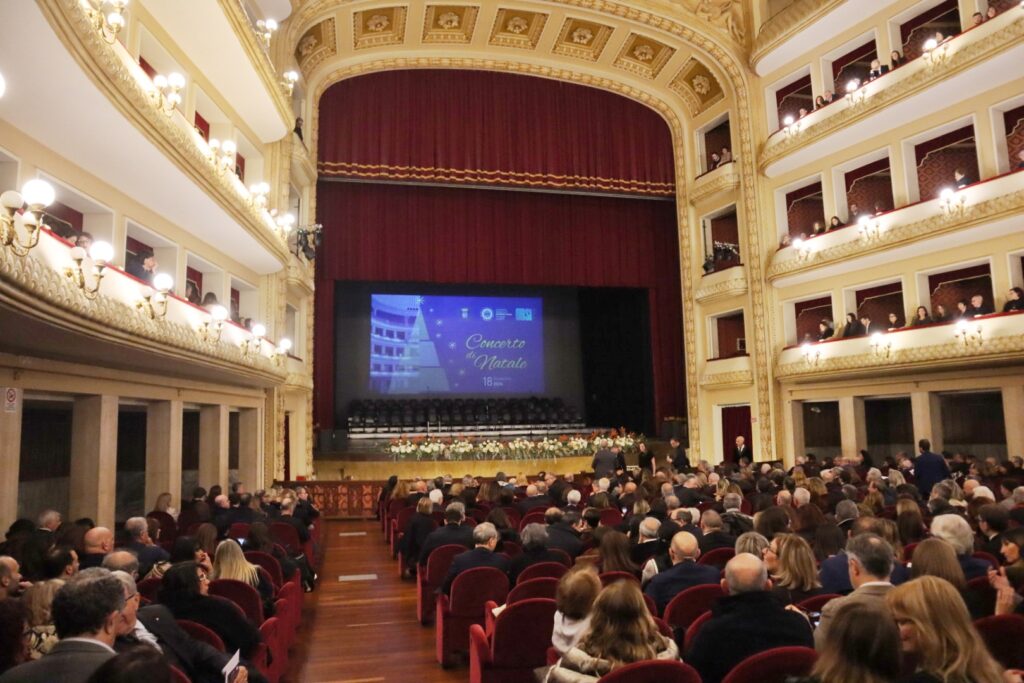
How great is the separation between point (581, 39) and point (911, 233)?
11.0 metres

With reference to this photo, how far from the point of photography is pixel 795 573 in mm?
4211

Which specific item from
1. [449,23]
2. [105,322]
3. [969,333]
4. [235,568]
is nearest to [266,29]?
[449,23]

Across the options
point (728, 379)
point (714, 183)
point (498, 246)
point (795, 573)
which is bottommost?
point (795, 573)

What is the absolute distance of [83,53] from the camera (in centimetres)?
716

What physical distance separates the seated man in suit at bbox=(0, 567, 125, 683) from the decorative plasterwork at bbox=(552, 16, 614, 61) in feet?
69.4

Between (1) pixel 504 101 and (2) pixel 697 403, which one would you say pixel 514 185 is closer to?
(1) pixel 504 101

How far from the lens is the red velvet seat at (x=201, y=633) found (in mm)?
3715

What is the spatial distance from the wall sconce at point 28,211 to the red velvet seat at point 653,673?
492 cm

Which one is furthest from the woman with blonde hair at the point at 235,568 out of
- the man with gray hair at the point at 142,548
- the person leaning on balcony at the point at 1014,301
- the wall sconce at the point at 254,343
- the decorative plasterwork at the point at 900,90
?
the decorative plasterwork at the point at 900,90

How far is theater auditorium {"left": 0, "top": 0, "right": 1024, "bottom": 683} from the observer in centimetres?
393

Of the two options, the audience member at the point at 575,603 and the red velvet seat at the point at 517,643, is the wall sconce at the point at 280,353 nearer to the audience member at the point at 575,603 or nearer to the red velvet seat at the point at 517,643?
the red velvet seat at the point at 517,643

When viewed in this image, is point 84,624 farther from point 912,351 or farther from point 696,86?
point 696,86

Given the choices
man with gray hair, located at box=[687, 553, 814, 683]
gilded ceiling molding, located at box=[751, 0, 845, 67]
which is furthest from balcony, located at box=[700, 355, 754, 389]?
man with gray hair, located at box=[687, 553, 814, 683]

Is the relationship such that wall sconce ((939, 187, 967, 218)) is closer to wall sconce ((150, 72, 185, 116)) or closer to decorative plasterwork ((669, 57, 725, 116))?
decorative plasterwork ((669, 57, 725, 116))
